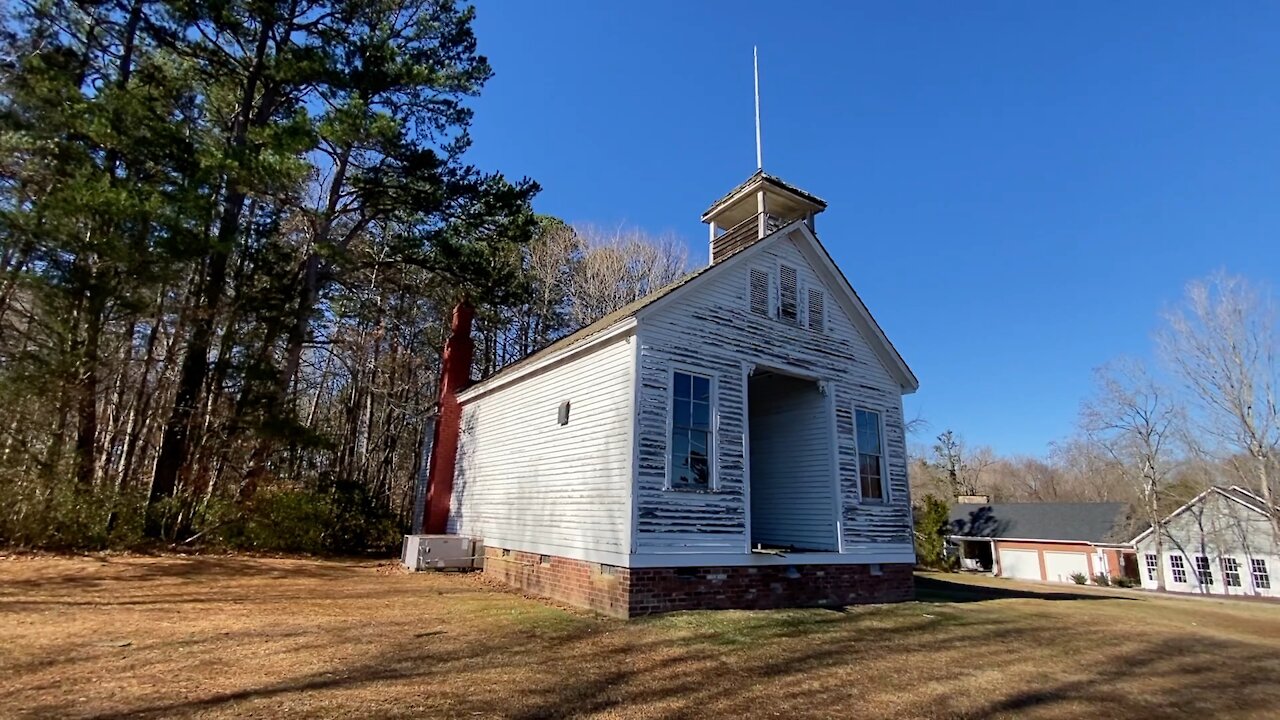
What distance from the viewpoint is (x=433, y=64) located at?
18.9m

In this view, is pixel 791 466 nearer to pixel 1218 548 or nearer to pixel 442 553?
pixel 442 553

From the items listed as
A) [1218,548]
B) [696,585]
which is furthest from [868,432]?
[1218,548]

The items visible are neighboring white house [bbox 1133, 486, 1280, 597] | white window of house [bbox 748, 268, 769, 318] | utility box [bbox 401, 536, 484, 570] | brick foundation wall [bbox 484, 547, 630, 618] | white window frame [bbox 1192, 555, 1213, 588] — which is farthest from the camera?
white window frame [bbox 1192, 555, 1213, 588]

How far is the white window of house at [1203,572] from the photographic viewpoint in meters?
34.1

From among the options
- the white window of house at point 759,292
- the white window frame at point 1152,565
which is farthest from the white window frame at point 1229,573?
the white window of house at point 759,292

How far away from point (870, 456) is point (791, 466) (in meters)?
1.59

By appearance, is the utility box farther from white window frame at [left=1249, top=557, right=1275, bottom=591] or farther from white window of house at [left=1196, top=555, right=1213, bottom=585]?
white window of house at [left=1196, top=555, right=1213, bottom=585]

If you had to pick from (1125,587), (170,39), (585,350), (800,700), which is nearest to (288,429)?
(585,350)

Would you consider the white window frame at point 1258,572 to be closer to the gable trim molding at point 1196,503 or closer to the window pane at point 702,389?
the gable trim molding at point 1196,503

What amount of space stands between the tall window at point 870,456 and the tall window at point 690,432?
12.7 feet

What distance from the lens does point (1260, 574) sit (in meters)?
32.3

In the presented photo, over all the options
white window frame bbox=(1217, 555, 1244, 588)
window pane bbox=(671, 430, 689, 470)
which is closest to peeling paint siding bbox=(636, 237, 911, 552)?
window pane bbox=(671, 430, 689, 470)

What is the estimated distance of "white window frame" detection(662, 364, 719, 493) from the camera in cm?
967

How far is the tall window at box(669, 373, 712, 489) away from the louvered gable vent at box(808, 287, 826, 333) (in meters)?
3.31
